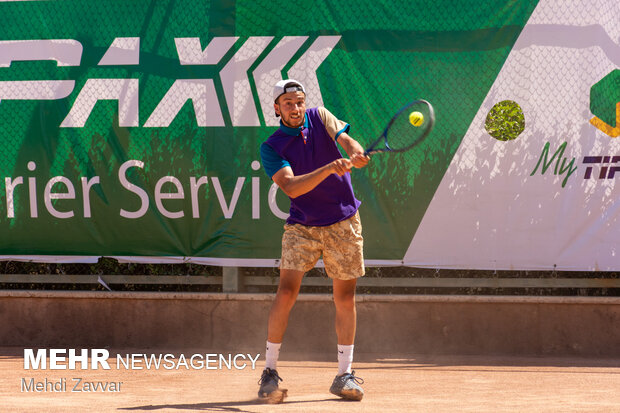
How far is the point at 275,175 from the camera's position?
15.6ft

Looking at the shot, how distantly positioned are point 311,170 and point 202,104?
1948 millimetres

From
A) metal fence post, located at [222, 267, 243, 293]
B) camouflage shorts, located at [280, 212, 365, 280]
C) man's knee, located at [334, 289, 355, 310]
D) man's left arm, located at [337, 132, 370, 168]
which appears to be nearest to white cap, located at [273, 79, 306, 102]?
man's left arm, located at [337, 132, 370, 168]

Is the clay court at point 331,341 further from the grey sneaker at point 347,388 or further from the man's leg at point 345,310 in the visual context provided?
the man's leg at point 345,310

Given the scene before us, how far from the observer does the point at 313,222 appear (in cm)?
489

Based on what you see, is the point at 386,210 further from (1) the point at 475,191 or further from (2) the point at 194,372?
(2) the point at 194,372

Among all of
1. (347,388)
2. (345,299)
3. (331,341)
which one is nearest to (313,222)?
(345,299)

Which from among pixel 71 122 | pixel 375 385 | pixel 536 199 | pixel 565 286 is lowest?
pixel 375 385

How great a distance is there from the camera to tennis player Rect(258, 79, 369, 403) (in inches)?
190

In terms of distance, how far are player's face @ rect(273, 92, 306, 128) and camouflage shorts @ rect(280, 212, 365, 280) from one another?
0.58 meters

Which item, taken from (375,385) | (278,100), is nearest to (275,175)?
(278,100)

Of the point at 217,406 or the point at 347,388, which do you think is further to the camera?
the point at 347,388

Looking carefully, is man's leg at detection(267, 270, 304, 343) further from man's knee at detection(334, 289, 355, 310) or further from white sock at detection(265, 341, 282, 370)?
man's knee at detection(334, 289, 355, 310)

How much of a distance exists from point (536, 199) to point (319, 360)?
193 cm

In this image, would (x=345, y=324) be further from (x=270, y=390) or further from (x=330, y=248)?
(x=270, y=390)
